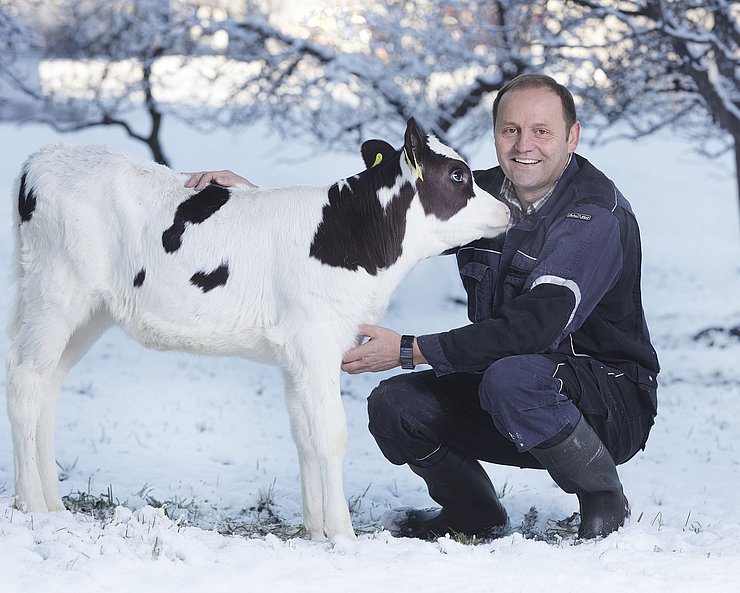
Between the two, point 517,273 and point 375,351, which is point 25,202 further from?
point 517,273

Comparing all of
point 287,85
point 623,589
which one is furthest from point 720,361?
point 623,589

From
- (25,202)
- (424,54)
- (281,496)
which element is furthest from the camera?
(424,54)

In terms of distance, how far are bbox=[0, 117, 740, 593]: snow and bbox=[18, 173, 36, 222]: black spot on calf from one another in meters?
1.21

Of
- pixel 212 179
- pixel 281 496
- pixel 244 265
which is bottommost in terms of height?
pixel 281 496

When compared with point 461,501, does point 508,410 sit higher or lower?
higher

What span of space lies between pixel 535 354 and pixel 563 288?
324 mm

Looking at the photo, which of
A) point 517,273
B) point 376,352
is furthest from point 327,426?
point 517,273

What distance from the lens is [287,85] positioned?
11.0m

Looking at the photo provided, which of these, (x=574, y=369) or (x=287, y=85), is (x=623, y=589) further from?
(x=287, y=85)

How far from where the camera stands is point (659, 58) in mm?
9164

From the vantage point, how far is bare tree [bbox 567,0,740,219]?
8539 mm

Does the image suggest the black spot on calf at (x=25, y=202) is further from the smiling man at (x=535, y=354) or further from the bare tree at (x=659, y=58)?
the bare tree at (x=659, y=58)

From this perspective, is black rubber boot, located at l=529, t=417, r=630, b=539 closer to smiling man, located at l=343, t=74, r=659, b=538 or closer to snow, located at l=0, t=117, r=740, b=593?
smiling man, located at l=343, t=74, r=659, b=538

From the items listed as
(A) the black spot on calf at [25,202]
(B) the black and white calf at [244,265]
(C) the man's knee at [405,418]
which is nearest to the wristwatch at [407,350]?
(B) the black and white calf at [244,265]
